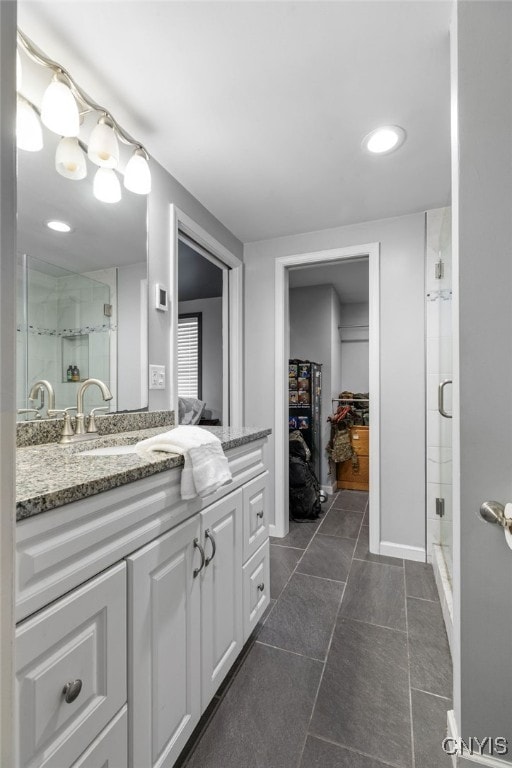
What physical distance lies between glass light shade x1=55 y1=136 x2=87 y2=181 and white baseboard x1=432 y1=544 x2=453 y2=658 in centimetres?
244

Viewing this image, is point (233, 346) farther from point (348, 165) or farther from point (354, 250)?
point (348, 165)

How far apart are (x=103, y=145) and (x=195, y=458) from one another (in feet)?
4.44

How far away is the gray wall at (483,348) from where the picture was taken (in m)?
0.95

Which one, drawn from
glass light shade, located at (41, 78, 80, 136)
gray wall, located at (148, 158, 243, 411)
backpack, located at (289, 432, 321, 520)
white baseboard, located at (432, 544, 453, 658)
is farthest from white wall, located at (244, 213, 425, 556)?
glass light shade, located at (41, 78, 80, 136)

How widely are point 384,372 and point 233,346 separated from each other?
45.3 inches

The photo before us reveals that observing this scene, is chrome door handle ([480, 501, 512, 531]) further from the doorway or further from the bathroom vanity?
the doorway

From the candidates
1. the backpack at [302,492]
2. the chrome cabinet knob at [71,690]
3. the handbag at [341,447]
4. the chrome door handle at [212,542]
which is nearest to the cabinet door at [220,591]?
the chrome door handle at [212,542]

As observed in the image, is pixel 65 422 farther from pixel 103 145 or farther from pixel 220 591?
pixel 103 145

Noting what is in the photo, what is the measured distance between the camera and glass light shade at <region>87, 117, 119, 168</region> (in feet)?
4.64

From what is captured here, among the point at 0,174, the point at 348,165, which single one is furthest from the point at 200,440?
the point at 348,165

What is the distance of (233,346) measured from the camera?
275 centimetres

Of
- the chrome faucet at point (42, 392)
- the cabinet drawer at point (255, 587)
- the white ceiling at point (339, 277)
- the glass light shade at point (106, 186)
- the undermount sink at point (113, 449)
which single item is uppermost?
the white ceiling at point (339, 277)

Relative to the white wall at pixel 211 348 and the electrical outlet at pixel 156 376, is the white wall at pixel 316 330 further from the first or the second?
the electrical outlet at pixel 156 376

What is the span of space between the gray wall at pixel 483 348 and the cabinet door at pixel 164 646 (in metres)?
0.78
